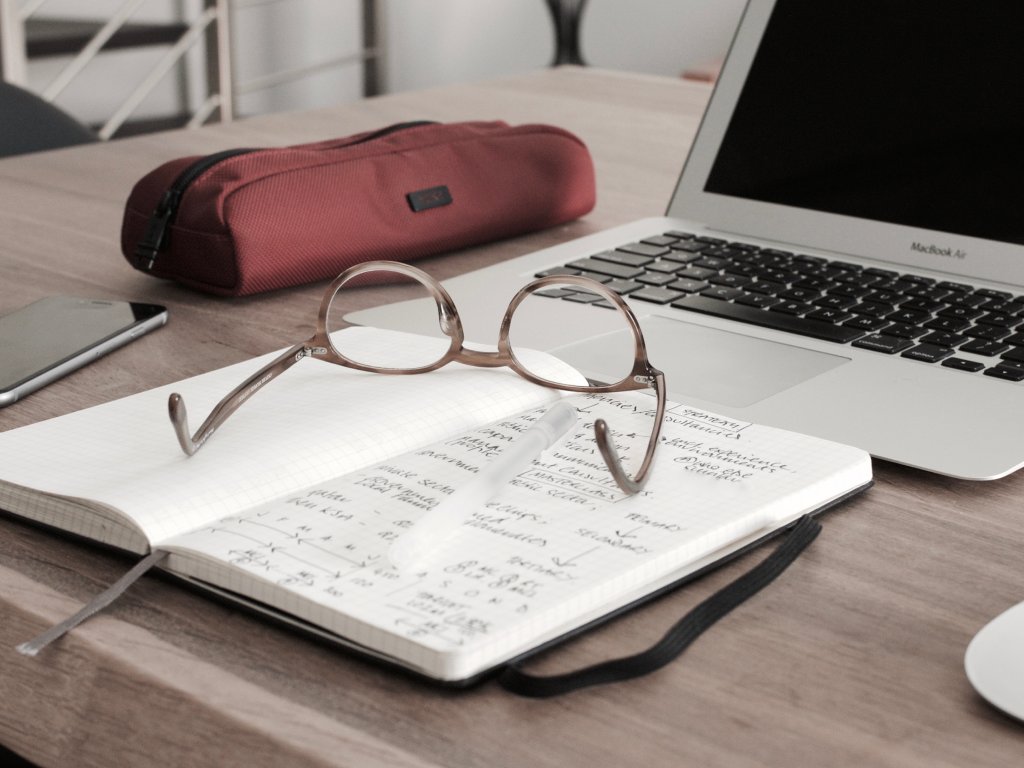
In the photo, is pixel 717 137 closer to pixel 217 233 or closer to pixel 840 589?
pixel 217 233

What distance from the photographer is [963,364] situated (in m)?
0.72

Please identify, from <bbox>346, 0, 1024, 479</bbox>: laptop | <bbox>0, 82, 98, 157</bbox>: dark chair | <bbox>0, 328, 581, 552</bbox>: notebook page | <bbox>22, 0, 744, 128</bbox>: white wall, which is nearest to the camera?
<bbox>0, 328, 581, 552</bbox>: notebook page

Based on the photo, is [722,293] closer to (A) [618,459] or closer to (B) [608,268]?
(B) [608,268]

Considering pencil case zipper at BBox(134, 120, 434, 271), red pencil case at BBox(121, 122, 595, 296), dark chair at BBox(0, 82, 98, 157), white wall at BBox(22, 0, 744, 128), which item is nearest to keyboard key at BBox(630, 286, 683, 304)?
red pencil case at BBox(121, 122, 595, 296)

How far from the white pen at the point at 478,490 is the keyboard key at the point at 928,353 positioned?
0.83 ft

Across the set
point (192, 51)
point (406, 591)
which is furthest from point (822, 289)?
point (192, 51)

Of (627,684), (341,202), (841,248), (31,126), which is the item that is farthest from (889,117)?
(31,126)

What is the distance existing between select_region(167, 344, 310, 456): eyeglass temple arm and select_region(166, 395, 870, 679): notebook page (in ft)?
0.20

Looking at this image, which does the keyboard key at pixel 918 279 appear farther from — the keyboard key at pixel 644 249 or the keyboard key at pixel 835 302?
the keyboard key at pixel 644 249

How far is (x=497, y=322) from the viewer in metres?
0.84

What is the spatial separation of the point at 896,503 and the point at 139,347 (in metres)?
0.49

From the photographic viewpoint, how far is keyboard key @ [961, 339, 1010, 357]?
74cm

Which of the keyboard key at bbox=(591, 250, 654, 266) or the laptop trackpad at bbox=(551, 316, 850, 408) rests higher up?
the keyboard key at bbox=(591, 250, 654, 266)

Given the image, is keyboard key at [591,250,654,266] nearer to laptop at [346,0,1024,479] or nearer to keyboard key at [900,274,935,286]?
laptop at [346,0,1024,479]
